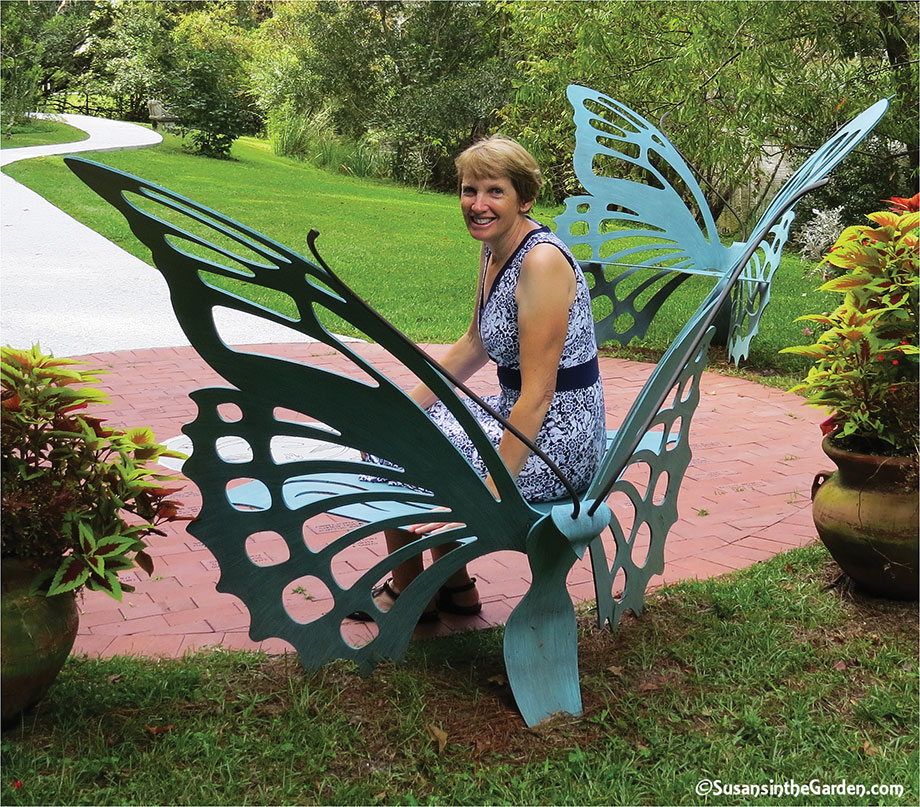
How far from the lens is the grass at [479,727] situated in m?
2.63

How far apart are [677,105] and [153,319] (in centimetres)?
483

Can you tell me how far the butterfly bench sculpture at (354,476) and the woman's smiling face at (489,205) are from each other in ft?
1.91

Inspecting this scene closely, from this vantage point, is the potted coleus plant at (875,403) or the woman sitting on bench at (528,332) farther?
the potted coleus plant at (875,403)

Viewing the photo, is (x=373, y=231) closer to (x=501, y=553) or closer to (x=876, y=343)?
(x=501, y=553)

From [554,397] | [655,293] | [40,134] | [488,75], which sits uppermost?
[488,75]

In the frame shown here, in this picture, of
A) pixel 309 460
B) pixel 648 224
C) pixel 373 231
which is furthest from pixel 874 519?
pixel 373 231

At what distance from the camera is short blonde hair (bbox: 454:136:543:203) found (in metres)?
3.05

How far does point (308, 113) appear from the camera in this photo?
2488cm

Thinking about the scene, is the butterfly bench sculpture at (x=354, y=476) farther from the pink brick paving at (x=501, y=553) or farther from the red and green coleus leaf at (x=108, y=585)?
the pink brick paving at (x=501, y=553)

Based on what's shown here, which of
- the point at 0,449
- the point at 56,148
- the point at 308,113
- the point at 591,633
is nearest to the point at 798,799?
the point at 591,633

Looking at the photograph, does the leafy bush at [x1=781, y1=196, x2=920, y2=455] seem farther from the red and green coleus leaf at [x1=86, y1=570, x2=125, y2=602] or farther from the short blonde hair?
the red and green coleus leaf at [x1=86, y1=570, x2=125, y2=602]

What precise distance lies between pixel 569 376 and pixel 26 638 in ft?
5.74

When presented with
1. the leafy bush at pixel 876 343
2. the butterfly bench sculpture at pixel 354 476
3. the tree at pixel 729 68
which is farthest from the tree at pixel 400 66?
the butterfly bench sculpture at pixel 354 476

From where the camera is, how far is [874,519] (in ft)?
11.7
